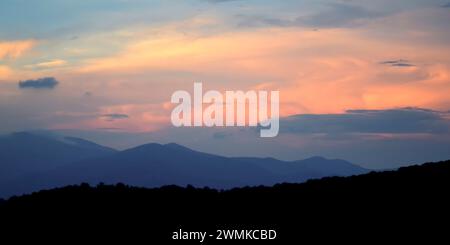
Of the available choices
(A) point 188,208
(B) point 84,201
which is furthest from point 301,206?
(B) point 84,201

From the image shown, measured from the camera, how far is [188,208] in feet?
127

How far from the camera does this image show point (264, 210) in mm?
37156

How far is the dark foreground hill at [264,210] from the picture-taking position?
3350cm

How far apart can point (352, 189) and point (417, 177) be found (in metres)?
3.96

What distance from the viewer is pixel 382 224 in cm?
3356

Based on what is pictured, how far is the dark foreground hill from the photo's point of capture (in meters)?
33.5

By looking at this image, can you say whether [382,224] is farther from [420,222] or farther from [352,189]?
[352,189]
